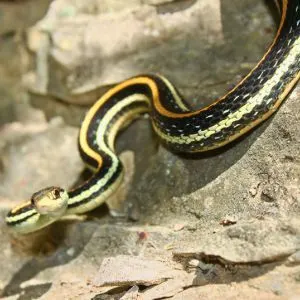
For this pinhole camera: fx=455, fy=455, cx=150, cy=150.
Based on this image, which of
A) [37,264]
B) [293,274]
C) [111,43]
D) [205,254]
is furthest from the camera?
[111,43]

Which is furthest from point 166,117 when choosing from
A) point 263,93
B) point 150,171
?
point 263,93

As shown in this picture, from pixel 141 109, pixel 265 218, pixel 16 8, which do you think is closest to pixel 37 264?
pixel 141 109

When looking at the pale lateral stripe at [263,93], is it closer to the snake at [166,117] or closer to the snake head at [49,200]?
the snake at [166,117]

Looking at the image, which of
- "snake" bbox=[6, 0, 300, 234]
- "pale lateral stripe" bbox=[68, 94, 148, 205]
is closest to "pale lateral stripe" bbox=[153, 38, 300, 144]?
"snake" bbox=[6, 0, 300, 234]

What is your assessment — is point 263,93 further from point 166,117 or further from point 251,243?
point 251,243

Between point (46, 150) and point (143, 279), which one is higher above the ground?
point (46, 150)

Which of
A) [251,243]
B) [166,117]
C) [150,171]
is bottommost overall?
[251,243]

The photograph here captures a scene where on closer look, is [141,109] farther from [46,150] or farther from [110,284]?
[110,284]
